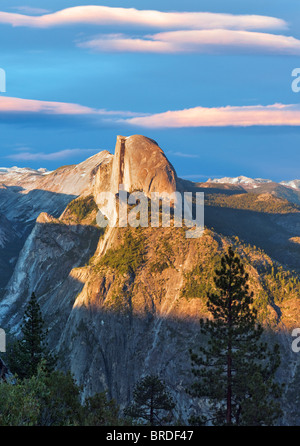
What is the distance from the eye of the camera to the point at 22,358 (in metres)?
99.1

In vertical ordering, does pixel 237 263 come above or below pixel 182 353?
above

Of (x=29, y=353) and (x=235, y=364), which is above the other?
(x=235, y=364)

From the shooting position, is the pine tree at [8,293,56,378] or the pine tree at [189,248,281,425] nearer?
the pine tree at [189,248,281,425]

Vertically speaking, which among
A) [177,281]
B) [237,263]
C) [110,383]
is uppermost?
[237,263]

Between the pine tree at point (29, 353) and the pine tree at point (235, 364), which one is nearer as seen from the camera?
the pine tree at point (235, 364)

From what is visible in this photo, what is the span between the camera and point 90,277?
194 metres

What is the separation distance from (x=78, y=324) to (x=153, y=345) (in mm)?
23599

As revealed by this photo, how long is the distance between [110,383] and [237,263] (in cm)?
10104

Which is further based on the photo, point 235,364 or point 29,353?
point 29,353

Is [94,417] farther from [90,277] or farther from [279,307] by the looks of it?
[90,277]
